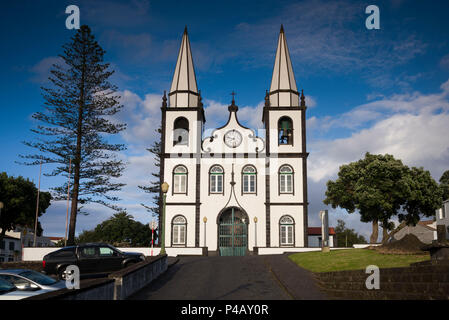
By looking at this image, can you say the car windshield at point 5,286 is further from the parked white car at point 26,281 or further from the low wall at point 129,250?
the low wall at point 129,250

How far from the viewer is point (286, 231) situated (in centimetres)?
3369

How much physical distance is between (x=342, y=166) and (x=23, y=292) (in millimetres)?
34050

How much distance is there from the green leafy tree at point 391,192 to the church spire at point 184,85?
15.8 meters

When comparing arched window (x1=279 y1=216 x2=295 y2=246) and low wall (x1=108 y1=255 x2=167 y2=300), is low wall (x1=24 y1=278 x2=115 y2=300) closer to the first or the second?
low wall (x1=108 y1=255 x2=167 y2=300)

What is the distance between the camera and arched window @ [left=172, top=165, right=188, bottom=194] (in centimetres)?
3472

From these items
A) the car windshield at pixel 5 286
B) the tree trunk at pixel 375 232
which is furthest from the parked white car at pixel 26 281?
the tree trunk at pixel 375 232

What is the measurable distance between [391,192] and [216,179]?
14395 millimetres

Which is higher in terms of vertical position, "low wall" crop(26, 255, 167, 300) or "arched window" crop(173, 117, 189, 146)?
"arched window" crop(173, 117, 189, 146)

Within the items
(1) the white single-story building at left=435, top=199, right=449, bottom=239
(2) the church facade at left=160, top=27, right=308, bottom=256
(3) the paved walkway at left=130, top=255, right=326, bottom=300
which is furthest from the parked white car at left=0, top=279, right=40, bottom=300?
(1) the white single-story building at left=435, top=199, right=449, bottom=239

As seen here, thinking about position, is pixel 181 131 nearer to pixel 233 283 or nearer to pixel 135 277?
pixel 233 283

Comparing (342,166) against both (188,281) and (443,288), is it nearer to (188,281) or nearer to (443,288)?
(188,281)

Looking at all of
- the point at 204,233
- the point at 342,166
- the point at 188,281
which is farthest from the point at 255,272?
the point at 342,166

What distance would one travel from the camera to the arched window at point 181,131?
36.2 m

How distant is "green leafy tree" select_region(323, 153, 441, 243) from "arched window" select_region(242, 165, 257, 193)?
9074 mm
